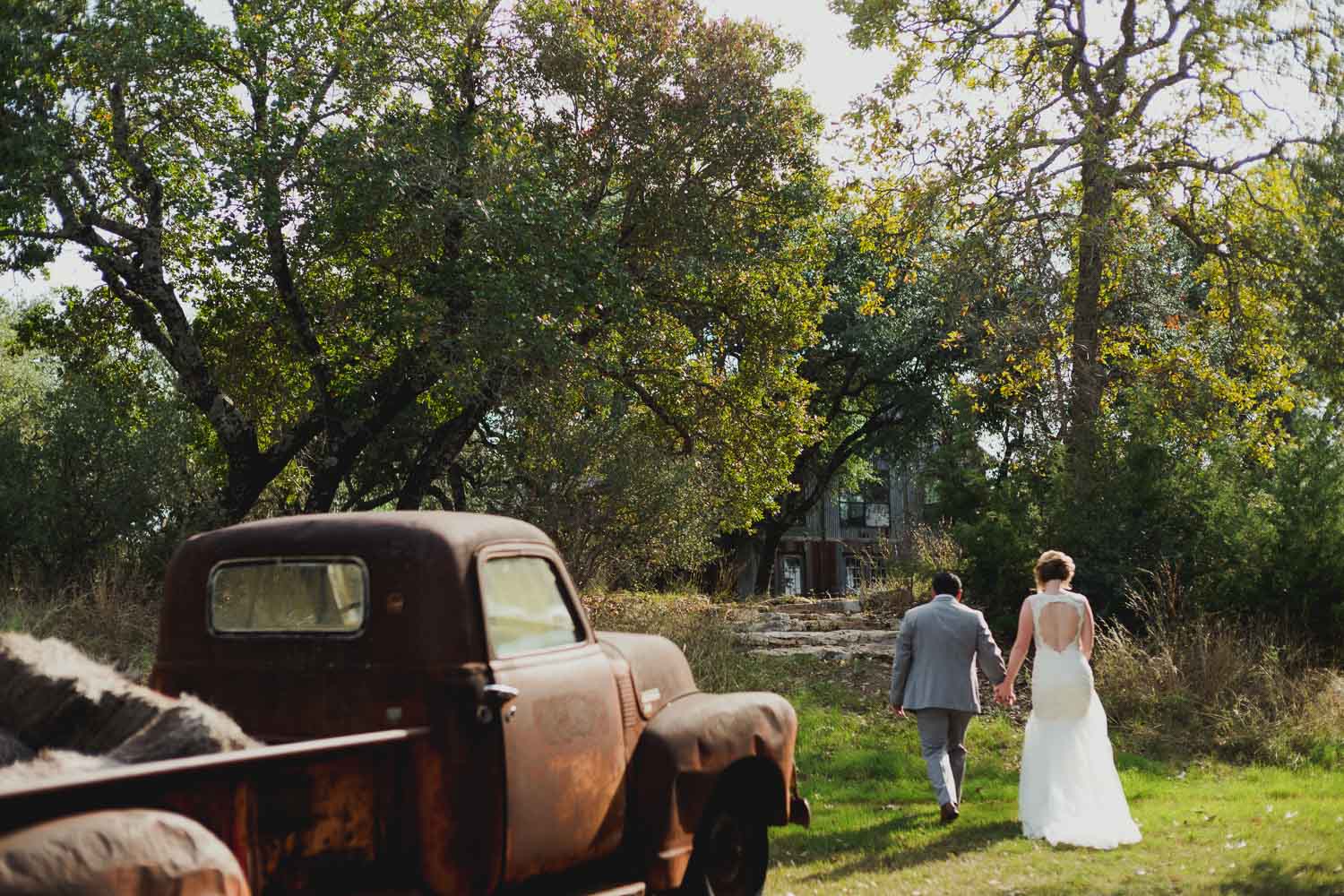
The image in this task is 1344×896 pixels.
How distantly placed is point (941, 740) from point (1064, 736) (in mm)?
925

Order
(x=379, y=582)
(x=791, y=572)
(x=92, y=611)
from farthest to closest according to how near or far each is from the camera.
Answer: (x=791, y=572), (x=92, y=611), (x=379, y=582)

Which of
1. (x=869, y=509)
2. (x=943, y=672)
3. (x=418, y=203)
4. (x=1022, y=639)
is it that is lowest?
(x=943, y=672)

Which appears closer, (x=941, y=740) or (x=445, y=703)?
(x=445, y=703)

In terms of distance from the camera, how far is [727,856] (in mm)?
6480

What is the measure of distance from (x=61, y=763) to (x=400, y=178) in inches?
575

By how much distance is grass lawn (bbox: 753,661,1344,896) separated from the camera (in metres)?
7.95

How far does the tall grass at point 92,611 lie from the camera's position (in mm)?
13703

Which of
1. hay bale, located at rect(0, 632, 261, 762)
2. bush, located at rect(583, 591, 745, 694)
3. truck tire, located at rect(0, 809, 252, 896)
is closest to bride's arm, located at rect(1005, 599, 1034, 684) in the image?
bush, located at rect(583, 591, 745, 694)

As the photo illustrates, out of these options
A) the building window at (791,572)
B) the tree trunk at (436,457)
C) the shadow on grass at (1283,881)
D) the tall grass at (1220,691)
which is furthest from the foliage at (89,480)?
the building window at (791,572)

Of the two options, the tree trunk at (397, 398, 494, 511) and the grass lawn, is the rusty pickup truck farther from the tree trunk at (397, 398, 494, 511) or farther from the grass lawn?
the tree trunk at (397, 398, 494, 511)

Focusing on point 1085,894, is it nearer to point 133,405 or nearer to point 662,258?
point 662,258

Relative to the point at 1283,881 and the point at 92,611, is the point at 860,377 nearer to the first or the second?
the point at 92,611

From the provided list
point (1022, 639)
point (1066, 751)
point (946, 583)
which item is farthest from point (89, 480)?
point (1066, 751)

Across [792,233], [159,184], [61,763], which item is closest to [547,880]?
[61,763]
